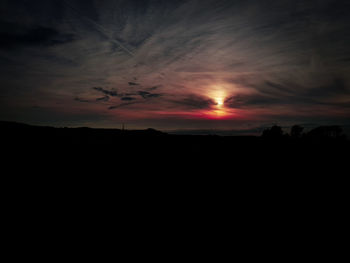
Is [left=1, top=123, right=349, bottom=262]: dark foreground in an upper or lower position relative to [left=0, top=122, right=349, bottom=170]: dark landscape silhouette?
lower

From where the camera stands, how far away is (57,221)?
559 centimetres

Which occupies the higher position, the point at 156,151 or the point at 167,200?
the point at 156,151

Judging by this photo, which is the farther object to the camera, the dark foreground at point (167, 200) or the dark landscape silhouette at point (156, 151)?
the dark landscape silhouette at point (156, 151)

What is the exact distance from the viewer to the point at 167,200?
704 cm

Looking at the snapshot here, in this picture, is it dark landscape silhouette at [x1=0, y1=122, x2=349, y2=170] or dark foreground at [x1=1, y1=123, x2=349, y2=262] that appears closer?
dark foreground at [x1=1, y1=123, x2=349, y2=262]

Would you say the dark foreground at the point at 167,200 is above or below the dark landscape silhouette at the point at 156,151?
below

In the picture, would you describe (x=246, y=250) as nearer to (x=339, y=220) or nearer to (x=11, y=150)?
(x=339, y=220)

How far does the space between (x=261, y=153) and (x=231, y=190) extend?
5.00m

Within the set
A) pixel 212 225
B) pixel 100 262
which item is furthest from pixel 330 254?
pixel 100 262

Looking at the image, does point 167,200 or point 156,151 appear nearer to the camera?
point 167,200

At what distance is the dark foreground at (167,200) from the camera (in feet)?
16.8

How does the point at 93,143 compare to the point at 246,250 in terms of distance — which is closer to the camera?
the point at 246,250

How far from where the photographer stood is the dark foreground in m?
5.13

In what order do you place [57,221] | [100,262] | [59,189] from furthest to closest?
[59,189], [57,221], [100,262]
